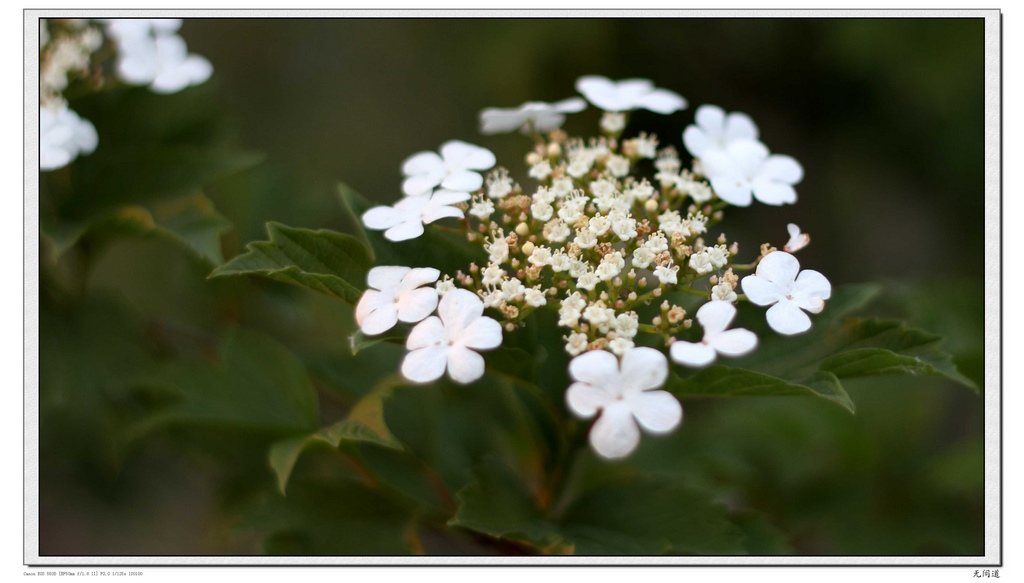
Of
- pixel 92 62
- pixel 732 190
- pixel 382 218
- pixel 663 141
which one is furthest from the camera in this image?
pixel 663 141

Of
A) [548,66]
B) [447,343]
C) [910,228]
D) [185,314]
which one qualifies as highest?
[548,66]

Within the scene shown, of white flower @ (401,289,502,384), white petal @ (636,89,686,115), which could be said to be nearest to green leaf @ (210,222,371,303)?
white flower @ (401,289,502,384)

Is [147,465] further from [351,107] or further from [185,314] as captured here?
[351,107]

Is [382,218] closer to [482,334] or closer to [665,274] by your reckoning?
[482,334]

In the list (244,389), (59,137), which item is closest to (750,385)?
(244,389)

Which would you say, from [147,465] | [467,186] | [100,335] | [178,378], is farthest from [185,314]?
[467,186]

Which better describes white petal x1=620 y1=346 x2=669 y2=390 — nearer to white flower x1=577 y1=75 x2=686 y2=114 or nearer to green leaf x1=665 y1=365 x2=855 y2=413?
green leaf x1=665 y1=365 x2=855 y2=413

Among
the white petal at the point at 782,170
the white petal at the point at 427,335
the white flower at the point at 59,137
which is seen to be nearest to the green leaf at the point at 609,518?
the white petal at the point at 427,335
